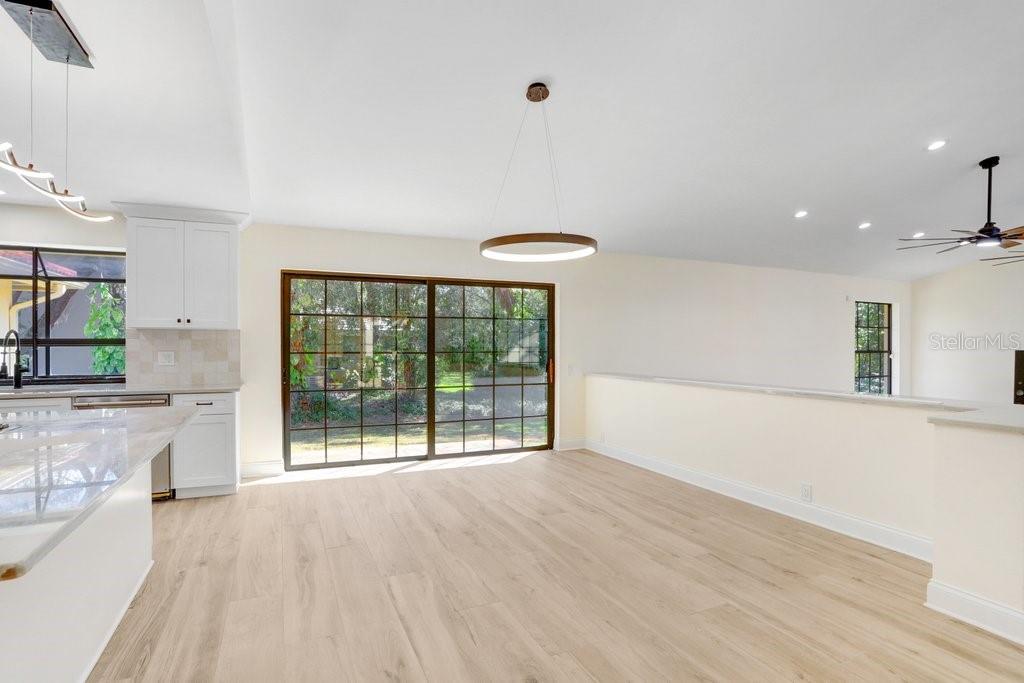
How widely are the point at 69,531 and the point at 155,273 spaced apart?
12.4ft

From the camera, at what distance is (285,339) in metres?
4.84

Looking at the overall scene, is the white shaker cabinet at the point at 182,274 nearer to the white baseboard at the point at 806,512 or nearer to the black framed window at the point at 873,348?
the white baseboard at the point at 806,512

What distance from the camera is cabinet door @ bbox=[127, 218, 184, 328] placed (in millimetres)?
4070

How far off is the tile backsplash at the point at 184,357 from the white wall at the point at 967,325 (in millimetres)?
10316

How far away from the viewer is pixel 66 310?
14.4 feet

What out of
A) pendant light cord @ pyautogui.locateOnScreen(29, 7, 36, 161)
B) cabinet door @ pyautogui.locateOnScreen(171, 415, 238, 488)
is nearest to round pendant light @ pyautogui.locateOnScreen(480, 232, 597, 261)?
pendant light cord @ pyautogui.locateOnScreen(29, 7, 36, 161)

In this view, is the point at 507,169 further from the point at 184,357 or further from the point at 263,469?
the point at 263,469

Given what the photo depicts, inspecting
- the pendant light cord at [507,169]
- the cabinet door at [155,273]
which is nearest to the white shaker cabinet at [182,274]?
the cabinet door at [155,273]

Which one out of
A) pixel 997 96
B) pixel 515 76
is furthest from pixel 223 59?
pixel 997 96

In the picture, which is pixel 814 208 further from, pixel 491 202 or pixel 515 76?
pixel 515 76

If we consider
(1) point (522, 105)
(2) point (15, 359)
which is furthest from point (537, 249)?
(2) point (15, 359)

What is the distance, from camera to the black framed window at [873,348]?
8.34m

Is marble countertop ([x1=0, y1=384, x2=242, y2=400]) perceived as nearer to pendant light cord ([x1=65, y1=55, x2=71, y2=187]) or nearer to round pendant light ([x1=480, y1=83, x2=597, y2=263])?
pendant light cord ([x1=65, y1=55, x2=71, y2=187])

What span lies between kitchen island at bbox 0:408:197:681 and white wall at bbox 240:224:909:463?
2178mm
